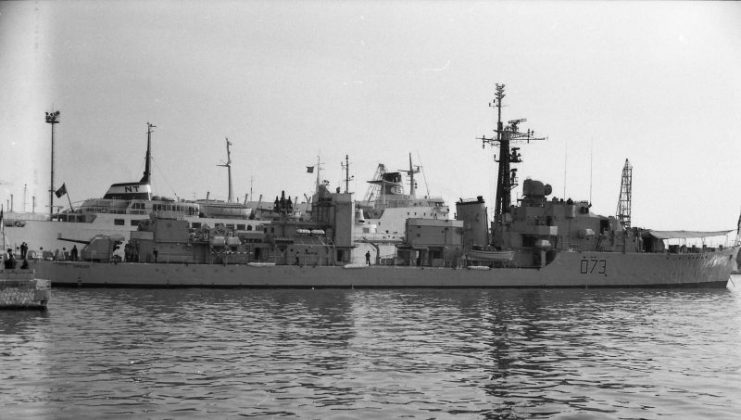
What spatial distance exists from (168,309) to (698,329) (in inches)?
735

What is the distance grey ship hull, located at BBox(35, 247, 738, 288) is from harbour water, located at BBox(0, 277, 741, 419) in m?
6.64

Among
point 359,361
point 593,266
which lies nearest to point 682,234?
point 593,266

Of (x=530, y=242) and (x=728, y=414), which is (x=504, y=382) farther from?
(x=530, y=242)

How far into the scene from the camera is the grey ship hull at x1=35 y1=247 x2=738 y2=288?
1390 inches

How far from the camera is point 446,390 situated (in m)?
A: 13.5

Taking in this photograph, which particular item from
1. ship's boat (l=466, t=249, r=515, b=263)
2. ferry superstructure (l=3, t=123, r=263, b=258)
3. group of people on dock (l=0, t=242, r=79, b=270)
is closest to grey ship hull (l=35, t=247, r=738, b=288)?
ship's boat (l=466, t=249, r=515, b=263)

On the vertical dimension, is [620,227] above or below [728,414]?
above

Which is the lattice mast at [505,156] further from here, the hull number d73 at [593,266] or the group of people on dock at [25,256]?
the group of people on dock at [25,256]

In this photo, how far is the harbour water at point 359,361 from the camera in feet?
39.7

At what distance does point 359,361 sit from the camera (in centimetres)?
1617

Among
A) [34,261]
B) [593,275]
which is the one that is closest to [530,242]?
[593,275]

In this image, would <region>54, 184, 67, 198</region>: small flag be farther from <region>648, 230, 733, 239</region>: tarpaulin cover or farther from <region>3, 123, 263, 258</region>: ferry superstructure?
<region>648, 230, 733, 239</region>: tarpaulin cover

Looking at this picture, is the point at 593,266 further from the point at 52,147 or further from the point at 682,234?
the point at 52,147

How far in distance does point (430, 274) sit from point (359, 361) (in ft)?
79.6
